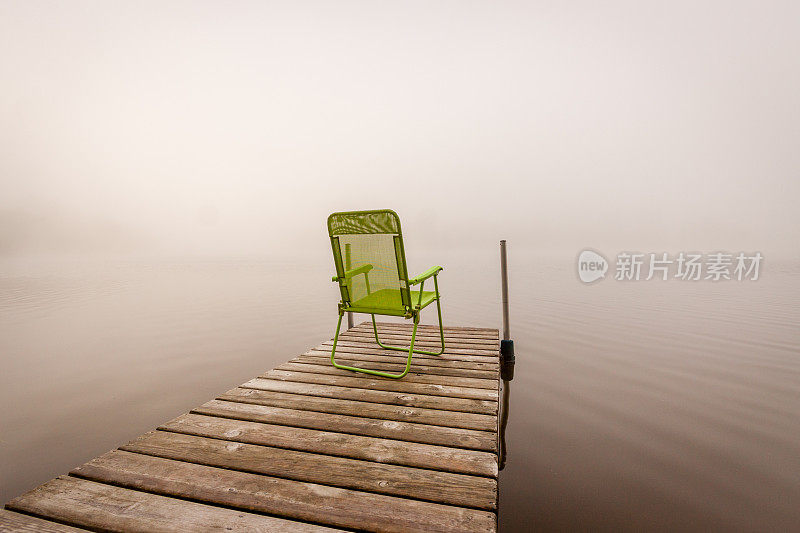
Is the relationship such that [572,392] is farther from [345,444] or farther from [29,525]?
[29,525]

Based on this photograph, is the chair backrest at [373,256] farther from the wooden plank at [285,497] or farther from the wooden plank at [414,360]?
the wooden plank at [285,497]

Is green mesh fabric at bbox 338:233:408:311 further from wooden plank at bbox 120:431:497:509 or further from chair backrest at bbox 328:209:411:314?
wooden plank at bbox 120:431:497:509

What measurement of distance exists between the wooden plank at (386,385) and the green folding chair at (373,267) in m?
0.10

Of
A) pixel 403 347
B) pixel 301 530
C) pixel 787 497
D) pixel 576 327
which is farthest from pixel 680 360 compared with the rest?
pixel 301 530

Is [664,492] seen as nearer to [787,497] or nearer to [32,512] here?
[787,497]

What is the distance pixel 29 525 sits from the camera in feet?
4.09

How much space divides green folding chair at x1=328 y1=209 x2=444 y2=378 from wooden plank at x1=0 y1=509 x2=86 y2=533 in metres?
1.77

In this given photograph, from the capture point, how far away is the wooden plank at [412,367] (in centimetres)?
288

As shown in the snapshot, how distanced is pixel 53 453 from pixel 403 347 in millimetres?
2957

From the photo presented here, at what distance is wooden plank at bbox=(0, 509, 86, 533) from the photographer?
1225 mm

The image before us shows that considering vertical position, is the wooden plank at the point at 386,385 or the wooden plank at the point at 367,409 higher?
the wooden plank at the point at 367,409

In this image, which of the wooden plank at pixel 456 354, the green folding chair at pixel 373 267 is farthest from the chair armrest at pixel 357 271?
the wooden plank at pixel 456 354

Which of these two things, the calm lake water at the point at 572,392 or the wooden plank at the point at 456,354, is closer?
the calm lake water at the point at 572,392

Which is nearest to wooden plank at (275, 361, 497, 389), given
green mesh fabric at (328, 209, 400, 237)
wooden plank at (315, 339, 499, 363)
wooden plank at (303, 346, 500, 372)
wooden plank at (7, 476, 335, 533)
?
wooden plank at (303, 346, 500, 372)
